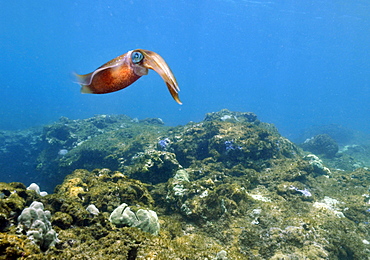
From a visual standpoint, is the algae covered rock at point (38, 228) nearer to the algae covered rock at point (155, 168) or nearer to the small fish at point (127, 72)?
the small fish at point (127, 72)

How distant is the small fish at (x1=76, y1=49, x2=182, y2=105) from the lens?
1090 millimetres

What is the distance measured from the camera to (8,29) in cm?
13938

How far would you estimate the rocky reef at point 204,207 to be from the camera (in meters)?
3.56

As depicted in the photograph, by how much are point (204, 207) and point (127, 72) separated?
5.89 metres

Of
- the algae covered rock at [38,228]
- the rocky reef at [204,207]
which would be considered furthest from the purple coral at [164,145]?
the algae covered rock at [38,228]

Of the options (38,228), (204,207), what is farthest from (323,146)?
(38,228)

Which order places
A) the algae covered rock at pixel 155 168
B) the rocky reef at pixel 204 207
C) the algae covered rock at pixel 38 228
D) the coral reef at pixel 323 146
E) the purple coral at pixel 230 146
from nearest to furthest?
the algae covered rock at pixel 38 228
the rocky reef at pixel 204 207
the algae covered rock at pixel 155 168
the purple coral at pixel 230 146
the coral reef at pixel 323 146

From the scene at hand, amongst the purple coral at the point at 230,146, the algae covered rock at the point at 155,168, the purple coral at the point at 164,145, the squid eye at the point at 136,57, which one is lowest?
the squid eye at the point at 136,57

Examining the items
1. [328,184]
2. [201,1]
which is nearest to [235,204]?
[328,184]

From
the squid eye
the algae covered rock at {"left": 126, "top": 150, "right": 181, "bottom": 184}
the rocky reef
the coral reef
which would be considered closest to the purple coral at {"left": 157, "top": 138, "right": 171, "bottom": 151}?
the rocky reef

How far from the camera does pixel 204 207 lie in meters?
6.16

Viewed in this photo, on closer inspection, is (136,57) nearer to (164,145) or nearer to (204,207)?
(204,207)

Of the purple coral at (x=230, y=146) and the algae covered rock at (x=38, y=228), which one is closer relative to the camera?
the algae covered rock at (x=38, y=228)

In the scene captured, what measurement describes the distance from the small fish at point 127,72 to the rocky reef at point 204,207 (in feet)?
8.87
